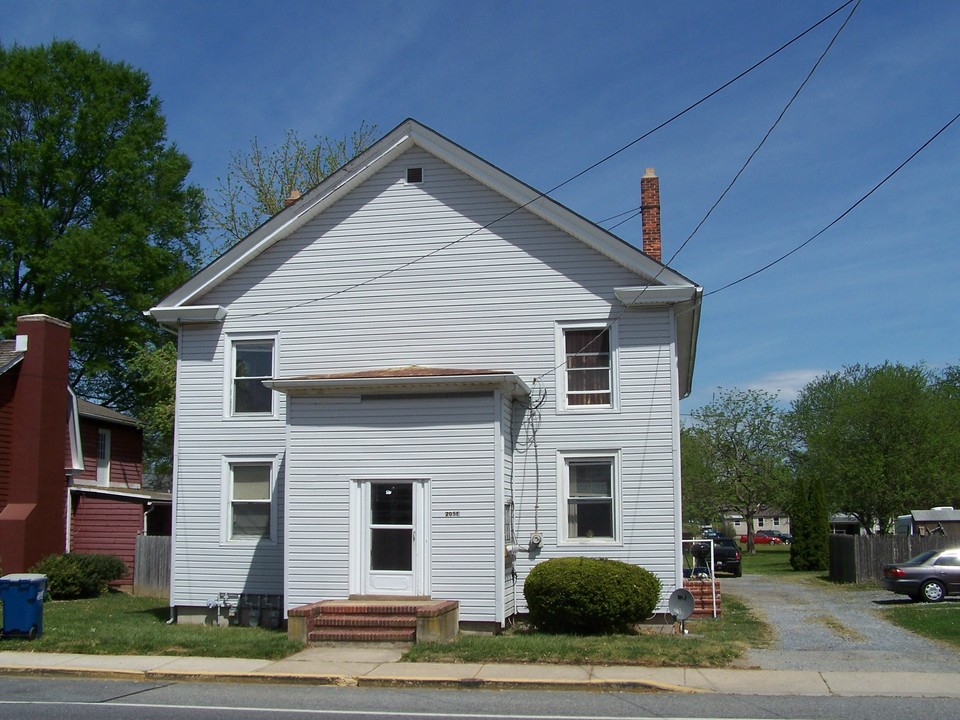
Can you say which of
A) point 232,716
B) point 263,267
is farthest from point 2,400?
point 232,716

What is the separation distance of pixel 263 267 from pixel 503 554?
803cm

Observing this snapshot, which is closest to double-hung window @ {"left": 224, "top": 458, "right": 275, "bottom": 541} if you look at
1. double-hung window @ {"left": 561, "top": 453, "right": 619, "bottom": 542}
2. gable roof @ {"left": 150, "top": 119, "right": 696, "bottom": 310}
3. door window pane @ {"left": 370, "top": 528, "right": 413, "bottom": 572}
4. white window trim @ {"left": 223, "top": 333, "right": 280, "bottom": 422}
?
white window trim @ {"left": 223, "top": 333, "right": 280, "bottom": 422}

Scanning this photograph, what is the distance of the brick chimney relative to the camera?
2123cm

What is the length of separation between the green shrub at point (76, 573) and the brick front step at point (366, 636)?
12.0 meters

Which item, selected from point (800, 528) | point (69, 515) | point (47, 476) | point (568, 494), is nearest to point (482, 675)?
point (568, 494)

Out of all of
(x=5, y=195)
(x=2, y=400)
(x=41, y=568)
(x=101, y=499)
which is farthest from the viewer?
(x=5, y=195)

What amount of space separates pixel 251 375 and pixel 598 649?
32.4ft

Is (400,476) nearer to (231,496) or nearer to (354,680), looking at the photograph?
(231,496)

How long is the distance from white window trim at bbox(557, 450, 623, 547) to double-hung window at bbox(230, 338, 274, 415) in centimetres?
624

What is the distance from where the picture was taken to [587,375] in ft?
64.6

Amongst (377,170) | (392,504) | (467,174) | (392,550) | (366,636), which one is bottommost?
(366,636)

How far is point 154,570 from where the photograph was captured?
2811 centimetres

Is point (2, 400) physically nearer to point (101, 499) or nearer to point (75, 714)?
point (101, 499)

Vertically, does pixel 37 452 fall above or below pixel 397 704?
above
